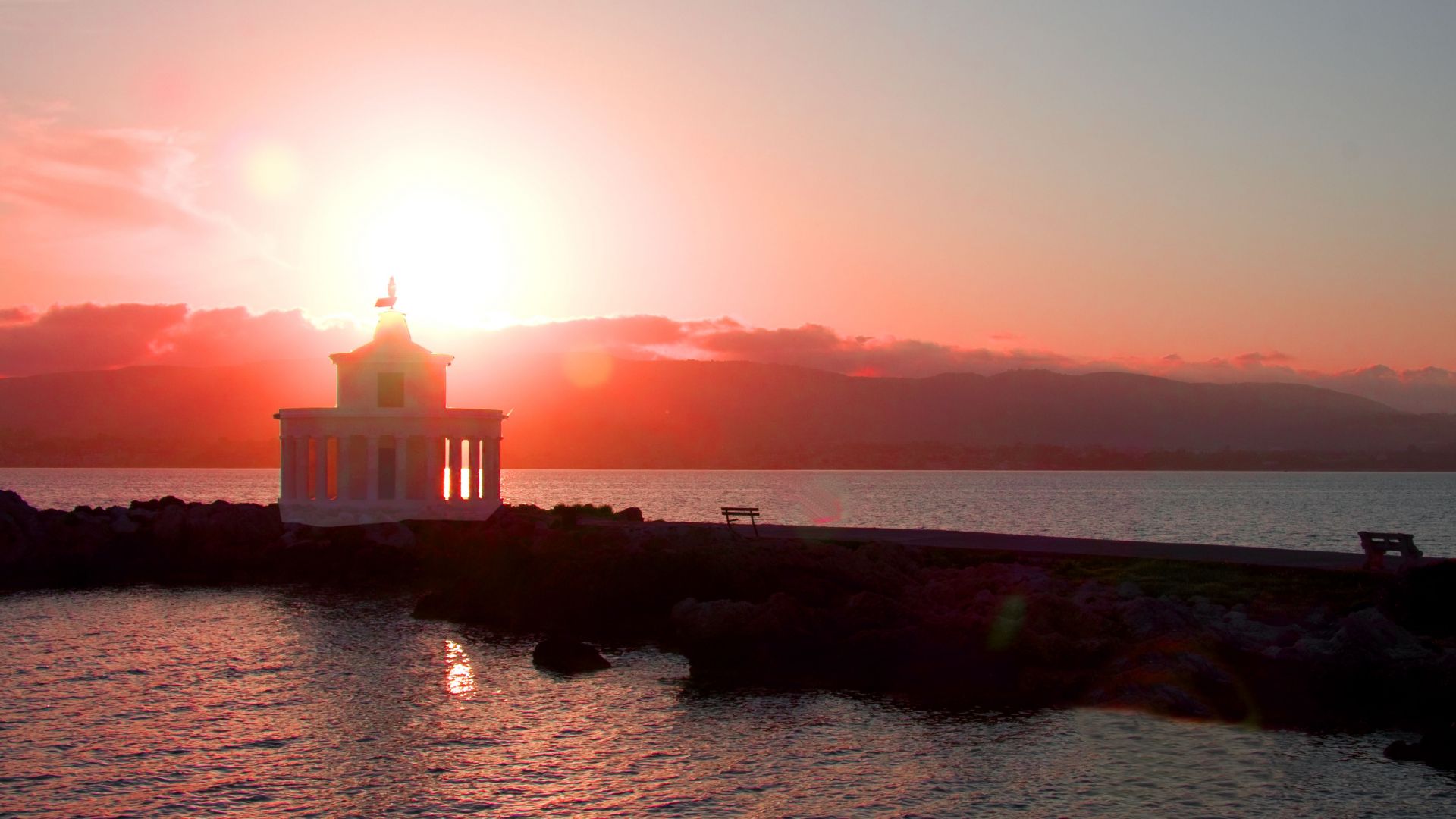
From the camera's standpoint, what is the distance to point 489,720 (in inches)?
861

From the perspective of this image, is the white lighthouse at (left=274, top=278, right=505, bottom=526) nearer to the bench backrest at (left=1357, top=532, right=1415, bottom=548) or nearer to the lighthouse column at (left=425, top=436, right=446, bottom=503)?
the lighthouse column at (left=425, top=436, right=446, bottom=503)

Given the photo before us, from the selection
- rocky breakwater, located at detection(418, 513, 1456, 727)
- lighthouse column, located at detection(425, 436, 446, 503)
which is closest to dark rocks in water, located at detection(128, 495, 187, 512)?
lighthouse column, located at detection(425, 436, 446, 503)

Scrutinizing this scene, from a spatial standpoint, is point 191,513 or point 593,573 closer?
point 593,573

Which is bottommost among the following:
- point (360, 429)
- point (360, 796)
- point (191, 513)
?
point (360, 796)

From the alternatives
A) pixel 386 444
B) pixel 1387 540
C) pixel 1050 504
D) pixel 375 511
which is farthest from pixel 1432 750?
pixel 1050 504

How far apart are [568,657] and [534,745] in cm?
599

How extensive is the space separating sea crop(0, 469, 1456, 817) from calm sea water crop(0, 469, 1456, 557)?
153 feet

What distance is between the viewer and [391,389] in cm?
4744

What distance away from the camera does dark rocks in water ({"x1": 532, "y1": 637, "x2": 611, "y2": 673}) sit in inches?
1021

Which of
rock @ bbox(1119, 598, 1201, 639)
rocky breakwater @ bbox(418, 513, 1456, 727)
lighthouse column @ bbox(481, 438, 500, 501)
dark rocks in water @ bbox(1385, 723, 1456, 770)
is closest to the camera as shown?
dark rocks in water @ bbox(1385, 723, 1456, 770)

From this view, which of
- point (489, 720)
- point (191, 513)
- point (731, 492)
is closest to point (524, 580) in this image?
point (489, 720)

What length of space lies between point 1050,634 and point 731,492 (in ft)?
428

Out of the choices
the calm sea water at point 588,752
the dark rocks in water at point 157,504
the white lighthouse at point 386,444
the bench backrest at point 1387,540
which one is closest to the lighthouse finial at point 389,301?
the white lighthouse at point 386,444

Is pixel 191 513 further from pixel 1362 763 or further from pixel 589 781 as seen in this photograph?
pixel 1362 763
